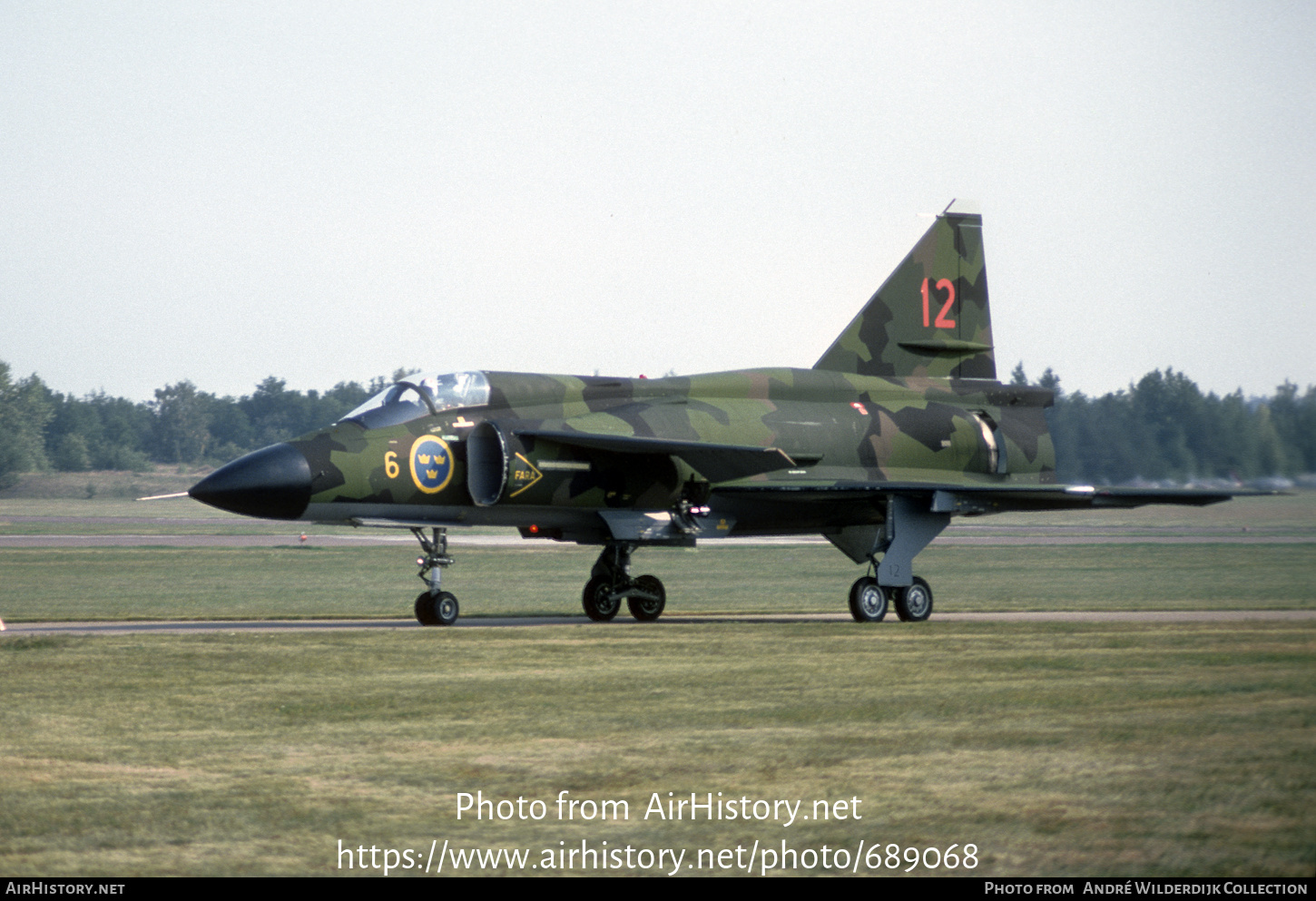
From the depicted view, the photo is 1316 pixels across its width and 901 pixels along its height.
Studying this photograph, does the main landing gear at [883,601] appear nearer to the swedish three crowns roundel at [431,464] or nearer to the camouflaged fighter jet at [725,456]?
the camouflaged fighter jet at [725,456]

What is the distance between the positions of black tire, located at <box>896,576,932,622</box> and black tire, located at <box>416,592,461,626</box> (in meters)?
6.19

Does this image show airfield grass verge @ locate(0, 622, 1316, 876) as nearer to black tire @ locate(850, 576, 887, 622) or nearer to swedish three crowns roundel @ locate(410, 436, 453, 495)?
swedish three crowns roundel @ locate(410, 436, 453, 495)

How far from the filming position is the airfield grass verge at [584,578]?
23516 millimetres

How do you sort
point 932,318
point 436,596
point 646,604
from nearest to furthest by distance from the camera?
1. point 436,596
2. point 646,604
3. point 932,318

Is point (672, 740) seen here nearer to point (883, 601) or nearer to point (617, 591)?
point (617, 591)

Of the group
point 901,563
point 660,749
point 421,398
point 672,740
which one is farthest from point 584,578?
point 660,749

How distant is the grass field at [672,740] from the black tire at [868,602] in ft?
3.81

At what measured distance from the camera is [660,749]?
9.60 metres

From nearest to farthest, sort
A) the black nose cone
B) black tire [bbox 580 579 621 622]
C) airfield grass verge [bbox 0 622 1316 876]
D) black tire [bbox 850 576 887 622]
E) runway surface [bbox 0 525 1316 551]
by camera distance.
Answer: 1. airfield grass verge [bbox 0 622 1316 876]
2. the black nose cone
3. black tire [bbox 850 576 887 622]
4. black tire [bbox 580 579 621 622]
5. runway surface [bbox 0 525 1316 551]

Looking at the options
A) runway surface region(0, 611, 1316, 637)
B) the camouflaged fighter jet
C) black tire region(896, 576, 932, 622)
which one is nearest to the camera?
runway surface region(0, 611, 1316, 637)

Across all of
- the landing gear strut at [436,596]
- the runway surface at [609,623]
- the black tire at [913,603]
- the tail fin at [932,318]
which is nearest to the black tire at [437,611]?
the landing gear strut at [436,596]

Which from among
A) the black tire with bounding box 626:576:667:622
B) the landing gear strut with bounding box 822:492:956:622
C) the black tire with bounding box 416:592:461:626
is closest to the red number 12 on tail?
the landing gear strut with bounding box 822:492:956:622

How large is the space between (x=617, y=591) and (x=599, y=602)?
31 cm

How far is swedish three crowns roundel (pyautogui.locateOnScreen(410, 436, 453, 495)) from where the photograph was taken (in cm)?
1886
